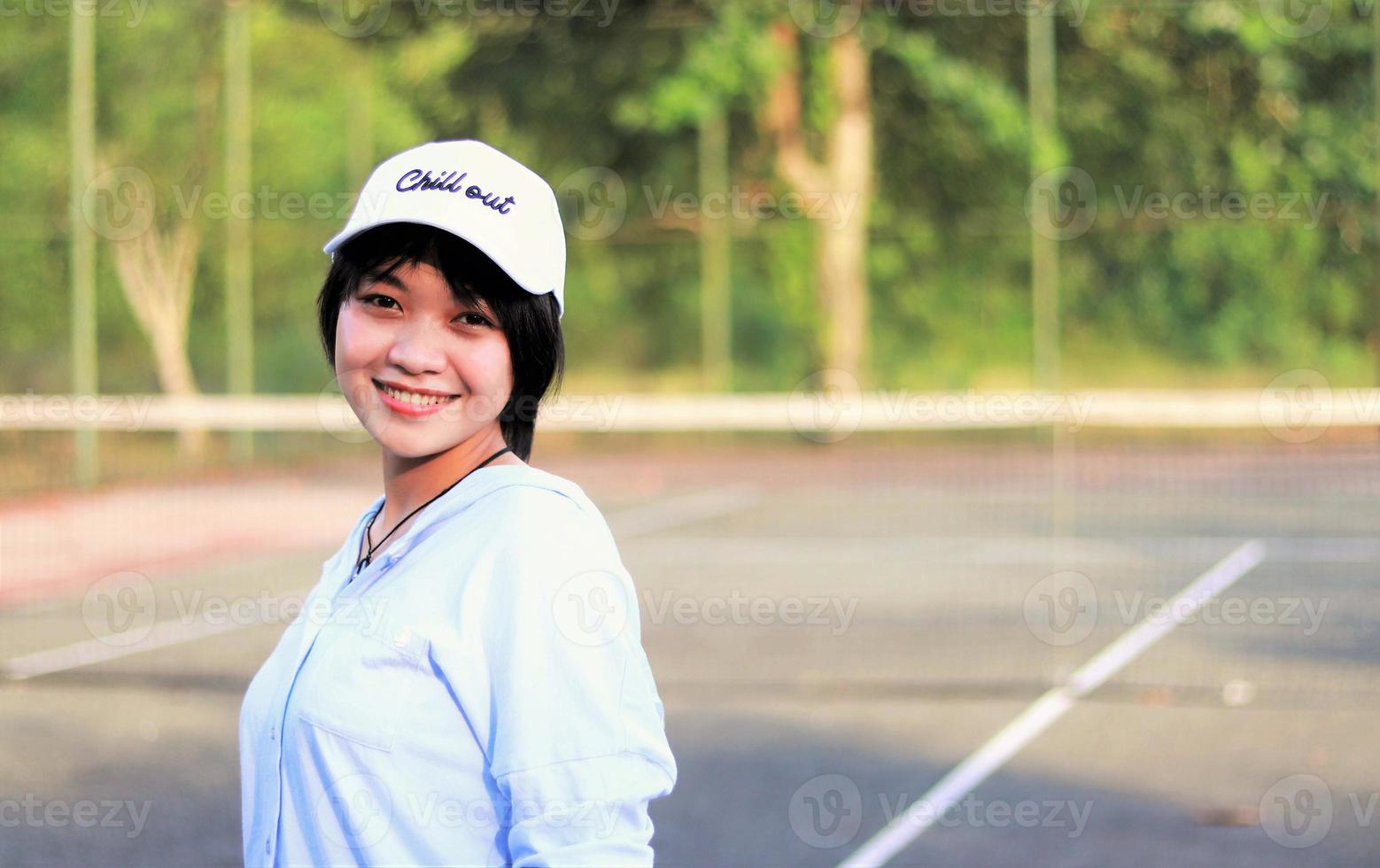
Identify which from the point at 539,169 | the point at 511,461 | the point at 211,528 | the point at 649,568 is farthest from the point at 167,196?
the point at 511,461

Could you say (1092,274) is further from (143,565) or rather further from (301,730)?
(301,730)

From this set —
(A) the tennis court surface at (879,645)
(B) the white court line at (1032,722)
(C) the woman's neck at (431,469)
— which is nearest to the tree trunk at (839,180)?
(A) the tennis court surface at (879,645)

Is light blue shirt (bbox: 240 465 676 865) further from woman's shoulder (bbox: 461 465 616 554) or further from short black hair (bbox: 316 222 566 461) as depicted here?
short black hair (bbox: 316 222 566 461)

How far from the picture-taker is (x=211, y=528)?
14.4 meters

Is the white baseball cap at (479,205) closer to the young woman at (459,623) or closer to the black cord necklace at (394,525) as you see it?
the young woman at (459,623)

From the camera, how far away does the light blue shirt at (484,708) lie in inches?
73.3

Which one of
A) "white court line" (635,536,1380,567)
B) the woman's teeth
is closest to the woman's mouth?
the woman's teeth

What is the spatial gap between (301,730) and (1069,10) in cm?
1705

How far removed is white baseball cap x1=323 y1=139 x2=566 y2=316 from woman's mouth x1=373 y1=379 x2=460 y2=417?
0.18m

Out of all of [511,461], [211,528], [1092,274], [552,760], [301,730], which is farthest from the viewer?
[1092,274]

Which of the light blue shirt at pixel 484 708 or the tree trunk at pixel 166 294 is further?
the tree trunk at pixel 166 294

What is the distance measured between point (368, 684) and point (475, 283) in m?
0.46

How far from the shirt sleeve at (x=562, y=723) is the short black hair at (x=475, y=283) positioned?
0.26m

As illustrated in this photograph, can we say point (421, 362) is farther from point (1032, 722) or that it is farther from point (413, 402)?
point (1032, 722)
